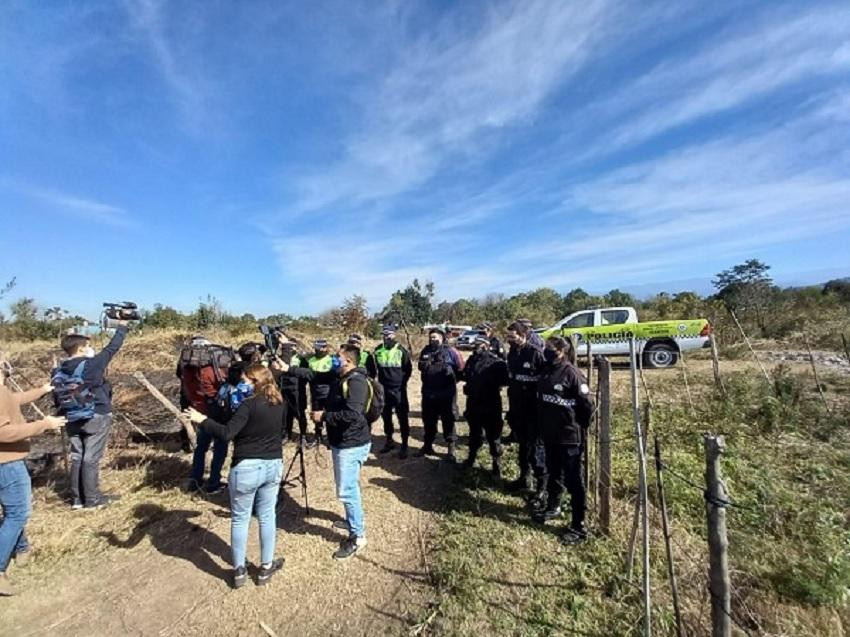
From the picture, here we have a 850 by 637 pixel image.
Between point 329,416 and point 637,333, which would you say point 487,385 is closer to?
point 329,416

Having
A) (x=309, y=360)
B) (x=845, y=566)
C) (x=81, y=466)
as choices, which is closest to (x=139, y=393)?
(x=81, y=466)

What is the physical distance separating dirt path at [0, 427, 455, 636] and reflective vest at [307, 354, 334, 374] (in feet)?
4.71

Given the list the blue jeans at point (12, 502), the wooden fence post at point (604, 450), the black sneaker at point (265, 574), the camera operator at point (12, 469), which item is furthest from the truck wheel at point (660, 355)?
the blue jeans at point (12, 502)

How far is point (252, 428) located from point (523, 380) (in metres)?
2.88

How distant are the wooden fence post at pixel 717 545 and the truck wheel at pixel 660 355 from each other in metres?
11.4

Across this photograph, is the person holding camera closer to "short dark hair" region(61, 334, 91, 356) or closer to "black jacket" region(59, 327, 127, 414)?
"black jacket" region(59, 327, 127, 414)

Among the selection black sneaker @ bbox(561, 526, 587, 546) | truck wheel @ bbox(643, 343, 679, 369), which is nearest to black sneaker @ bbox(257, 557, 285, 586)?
black sneaker @ bbox(561, 526, 587, 546)

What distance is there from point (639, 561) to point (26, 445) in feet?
16.8

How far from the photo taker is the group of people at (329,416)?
3.38 m

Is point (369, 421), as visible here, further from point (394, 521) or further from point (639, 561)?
point (639, 561)

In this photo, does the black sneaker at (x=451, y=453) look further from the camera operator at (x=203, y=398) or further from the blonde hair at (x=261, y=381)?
the blonde hair at (x=261, y=381)

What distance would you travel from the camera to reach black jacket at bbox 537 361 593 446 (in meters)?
3.87

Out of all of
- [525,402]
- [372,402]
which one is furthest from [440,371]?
[372,402]

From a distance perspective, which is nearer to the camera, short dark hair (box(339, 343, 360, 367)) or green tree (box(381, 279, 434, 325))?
short dark hair (box(339, 343, 360, 367))
